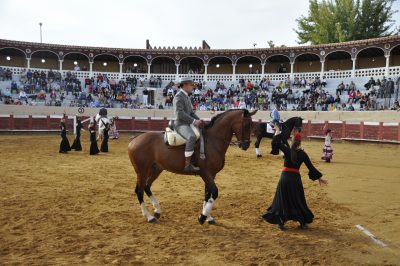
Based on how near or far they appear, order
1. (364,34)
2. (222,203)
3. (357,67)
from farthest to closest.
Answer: (364,34) < (357,67) < (222,203)

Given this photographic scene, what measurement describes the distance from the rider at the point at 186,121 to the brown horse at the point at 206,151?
13 cm

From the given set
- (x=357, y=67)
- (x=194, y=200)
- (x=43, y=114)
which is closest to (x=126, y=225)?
(x=194, y=200)

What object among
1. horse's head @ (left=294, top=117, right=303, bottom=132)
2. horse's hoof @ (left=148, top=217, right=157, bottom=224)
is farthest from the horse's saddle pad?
horse's head @ (left=294, top=117, right=303, bottom=132)

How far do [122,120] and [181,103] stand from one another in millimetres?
21693

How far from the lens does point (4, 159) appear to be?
473 inches

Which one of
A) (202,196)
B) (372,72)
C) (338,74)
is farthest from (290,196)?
(338,74)

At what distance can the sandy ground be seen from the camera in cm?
402

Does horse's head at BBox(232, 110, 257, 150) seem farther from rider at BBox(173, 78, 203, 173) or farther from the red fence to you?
the red fence

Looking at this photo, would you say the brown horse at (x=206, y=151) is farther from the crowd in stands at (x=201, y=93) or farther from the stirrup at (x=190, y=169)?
the crowd in stands at (x=201, y=93)

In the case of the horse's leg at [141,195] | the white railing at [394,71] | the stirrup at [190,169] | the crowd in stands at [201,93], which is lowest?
the horse's leg at [141,195]

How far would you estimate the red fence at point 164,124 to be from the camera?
760 inches

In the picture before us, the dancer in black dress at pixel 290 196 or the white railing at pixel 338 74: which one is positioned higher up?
the white railing at pixel 338 74

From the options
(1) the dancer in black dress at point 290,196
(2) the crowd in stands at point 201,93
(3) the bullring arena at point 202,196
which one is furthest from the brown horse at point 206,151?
(2) the crowd in stands at point 201,93

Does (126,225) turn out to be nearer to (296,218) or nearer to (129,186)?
(296,218)
